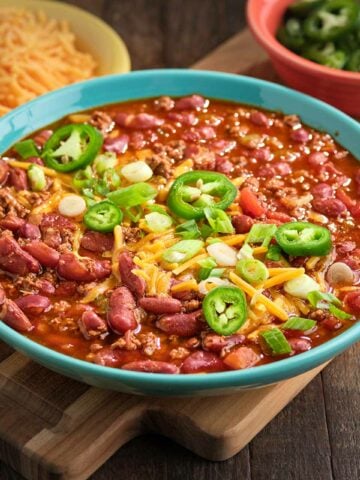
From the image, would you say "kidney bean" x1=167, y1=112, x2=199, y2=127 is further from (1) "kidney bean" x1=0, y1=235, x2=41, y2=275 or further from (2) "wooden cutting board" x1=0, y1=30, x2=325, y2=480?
(2) "wooden cutting board" x1=0, y1=30, x2=325, y2=480

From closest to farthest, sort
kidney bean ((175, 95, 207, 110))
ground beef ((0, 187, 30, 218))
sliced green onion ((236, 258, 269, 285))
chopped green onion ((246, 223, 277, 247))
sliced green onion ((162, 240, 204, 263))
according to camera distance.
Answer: sliced green onion ((236, 258, 269, 285)) → sliced green onion ((162, 240, 204, 263)) → chopped green onion ((246, 223, 277, 247)) → ground beef ((0, 187, 30, 218)) → kidney bean ((175, 95, 207, 110))

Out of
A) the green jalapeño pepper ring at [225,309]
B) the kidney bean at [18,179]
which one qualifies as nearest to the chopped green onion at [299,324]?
the green jalapeño pepper ring at [225,309]

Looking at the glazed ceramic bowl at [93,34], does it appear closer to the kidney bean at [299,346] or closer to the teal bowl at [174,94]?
the teal bowl at [174,94]

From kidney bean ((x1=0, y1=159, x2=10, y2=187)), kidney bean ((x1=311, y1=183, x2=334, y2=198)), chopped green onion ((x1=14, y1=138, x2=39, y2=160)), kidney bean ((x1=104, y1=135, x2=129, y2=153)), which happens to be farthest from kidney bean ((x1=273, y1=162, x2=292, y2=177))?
kidney bean ((x1=0, y1=159, x2=10, y2=187))

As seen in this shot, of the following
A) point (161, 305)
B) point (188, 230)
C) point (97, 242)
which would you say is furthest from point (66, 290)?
point (188, 230)

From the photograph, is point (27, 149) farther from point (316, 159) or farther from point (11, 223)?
point (316, 159)

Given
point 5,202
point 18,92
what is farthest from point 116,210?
point 18,92
